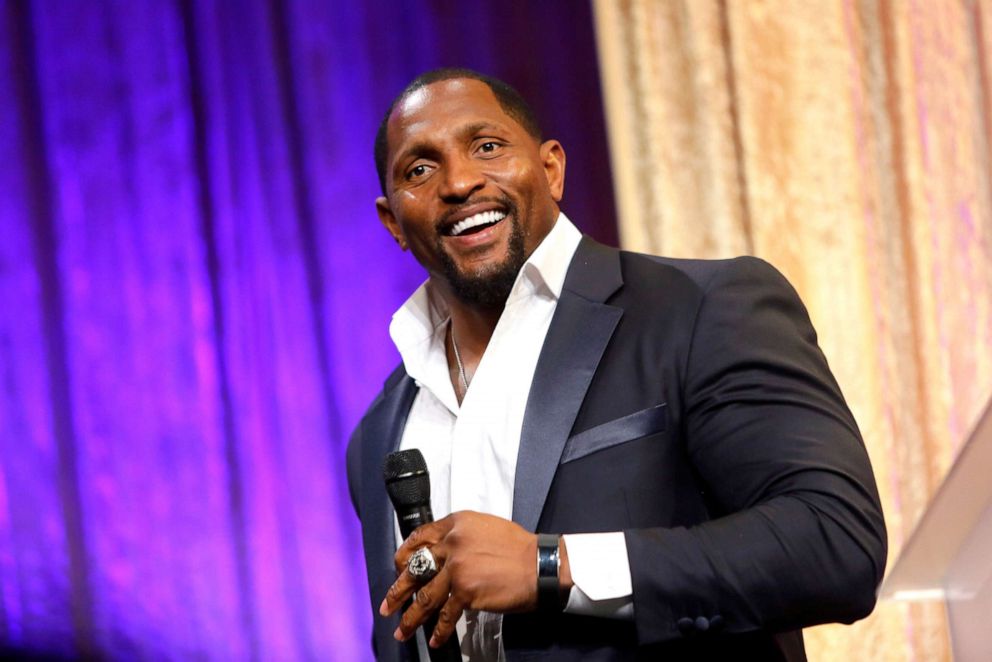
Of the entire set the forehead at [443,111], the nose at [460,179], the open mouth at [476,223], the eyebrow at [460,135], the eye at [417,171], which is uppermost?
the forehead at [443,111]

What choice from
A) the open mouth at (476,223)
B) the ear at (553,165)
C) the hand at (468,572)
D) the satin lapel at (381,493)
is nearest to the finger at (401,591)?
the hand at (468,572)

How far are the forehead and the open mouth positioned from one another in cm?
16

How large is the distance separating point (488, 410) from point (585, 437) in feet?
0.79

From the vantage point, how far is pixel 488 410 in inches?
70.4

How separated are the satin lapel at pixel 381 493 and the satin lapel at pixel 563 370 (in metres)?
0.37

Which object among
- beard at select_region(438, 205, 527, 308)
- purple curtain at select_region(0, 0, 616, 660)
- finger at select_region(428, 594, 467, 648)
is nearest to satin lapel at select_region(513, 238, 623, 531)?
beard at select_region(438, 205, 527, 308)

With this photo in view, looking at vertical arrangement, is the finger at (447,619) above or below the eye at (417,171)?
below

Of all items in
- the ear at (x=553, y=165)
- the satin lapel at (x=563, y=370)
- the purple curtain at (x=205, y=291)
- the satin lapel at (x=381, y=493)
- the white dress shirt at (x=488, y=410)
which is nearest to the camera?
the satin lapel at (x=563, y=370)

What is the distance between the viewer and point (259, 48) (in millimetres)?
3250

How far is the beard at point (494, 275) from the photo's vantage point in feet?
6.17

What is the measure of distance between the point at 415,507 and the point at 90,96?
2207mm

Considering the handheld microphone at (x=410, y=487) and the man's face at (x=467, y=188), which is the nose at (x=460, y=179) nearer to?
the man's face at (x=467, y=188)

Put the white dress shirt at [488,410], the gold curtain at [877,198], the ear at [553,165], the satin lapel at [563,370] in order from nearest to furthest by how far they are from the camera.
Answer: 1. the satin lapel at [563,370]
2. the white dress shirt at [488,410]
3. the ear at [553,165]
4. the gold curtain at [877,198]

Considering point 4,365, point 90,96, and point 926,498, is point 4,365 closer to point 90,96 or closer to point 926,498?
point 90,96
